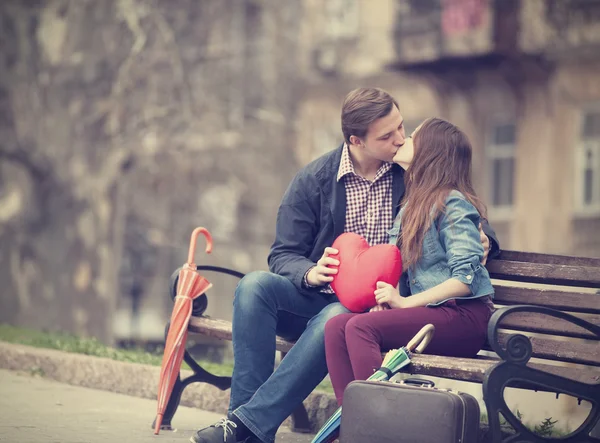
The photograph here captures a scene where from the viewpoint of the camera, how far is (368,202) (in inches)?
209

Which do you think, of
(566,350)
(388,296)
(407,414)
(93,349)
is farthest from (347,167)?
(93,349)

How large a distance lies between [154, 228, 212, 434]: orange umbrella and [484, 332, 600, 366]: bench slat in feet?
4.74

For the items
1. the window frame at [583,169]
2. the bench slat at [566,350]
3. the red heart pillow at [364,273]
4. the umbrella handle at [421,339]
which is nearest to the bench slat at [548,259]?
the bench slat at [566,350]

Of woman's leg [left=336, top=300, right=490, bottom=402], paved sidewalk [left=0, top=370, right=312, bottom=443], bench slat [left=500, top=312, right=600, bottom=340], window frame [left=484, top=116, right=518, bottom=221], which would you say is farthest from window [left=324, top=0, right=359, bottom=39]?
woman's leg [left=336, top=300, right=490, bottom=402]

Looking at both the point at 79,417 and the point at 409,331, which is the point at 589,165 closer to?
the point at 79,417

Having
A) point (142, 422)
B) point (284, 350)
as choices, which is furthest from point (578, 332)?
point (142, 422)

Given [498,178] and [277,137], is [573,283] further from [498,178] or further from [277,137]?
[277,137]

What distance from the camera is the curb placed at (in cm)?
629

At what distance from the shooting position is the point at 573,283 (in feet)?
16.5

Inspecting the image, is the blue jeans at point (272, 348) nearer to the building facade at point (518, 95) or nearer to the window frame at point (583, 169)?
the building facade at point (518, 95)

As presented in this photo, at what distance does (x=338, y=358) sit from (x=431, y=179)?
76 cm

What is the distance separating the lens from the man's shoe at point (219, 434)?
15.4ft

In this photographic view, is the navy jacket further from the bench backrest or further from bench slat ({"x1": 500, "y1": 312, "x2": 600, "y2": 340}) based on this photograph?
bench slat ({"x1": 500, "y1": 312, "x2": 600, "y2": 340})

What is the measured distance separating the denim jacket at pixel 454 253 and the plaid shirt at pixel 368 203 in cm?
44
